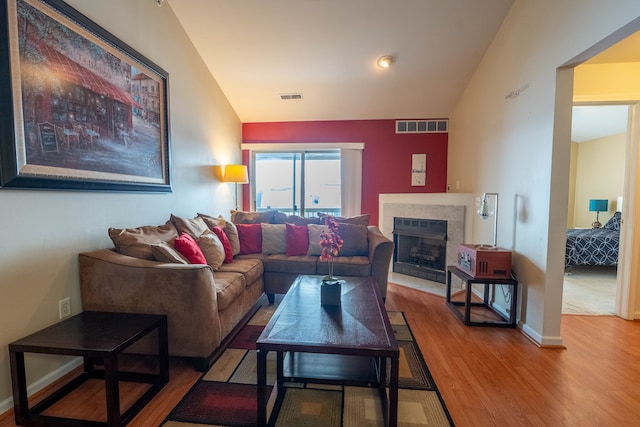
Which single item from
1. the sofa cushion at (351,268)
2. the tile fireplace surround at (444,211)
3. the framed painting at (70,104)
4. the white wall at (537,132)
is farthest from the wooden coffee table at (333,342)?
the tile fireplace surround at (444,211)

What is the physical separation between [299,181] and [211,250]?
2567mm

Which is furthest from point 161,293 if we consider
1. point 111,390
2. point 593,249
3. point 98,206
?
point 593,249

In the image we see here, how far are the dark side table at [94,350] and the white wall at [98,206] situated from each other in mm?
160

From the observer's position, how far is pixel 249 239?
132 inches

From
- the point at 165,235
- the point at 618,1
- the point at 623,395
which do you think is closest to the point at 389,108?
the point at 618,1

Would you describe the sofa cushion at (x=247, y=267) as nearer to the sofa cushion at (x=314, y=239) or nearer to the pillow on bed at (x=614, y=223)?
the sofa cushion at (x=314, y=239)

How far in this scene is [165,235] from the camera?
2375mm

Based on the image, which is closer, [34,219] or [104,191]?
[34,219]

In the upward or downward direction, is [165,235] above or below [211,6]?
below

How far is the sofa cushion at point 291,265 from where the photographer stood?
3020 millimetres

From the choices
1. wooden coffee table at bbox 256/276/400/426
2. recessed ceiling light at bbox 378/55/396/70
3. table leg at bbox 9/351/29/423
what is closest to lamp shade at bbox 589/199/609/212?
recessed ceiling light at bbox 378/55/396/70

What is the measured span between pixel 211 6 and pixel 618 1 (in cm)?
310

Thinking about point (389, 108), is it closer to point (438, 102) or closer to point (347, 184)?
point (438, 102)

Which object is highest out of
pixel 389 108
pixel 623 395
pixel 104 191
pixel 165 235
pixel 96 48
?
pixel 389 108
